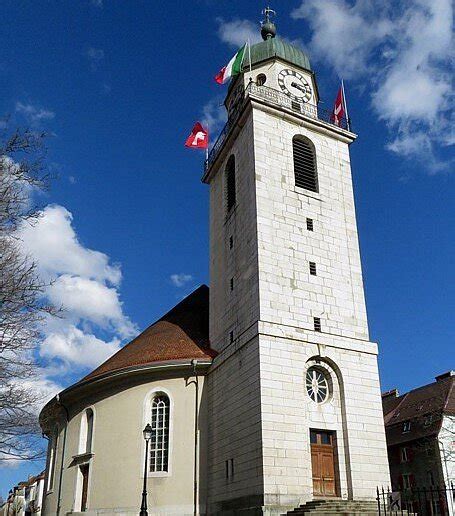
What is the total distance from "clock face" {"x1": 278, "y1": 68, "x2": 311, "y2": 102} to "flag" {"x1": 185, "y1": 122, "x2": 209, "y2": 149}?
429 centimetres

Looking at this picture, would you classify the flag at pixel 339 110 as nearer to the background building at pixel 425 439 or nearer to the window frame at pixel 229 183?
the window frame at pixel 229 183

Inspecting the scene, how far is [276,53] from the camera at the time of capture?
27.8 meters

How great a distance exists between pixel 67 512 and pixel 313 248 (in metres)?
14.3

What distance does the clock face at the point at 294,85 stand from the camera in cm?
2709

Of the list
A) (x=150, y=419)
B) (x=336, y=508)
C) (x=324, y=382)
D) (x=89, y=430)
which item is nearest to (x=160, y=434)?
(x=150, y=419)

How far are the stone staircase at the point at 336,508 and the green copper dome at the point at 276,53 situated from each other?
20.0 meters

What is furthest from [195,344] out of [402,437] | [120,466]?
[402,437]

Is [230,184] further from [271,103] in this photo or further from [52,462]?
[52,462]

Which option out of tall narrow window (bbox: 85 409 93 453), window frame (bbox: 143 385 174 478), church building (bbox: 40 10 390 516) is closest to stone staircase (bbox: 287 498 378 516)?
church building (bbox: 40 10 390 516)

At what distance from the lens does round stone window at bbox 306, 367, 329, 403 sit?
63.1 feet

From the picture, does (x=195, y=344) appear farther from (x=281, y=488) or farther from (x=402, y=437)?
(x=402, y=437)

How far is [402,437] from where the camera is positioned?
109 ft

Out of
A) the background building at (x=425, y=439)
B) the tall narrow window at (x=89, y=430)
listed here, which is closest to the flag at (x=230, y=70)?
the tall narrow window at (x=89, y=430)

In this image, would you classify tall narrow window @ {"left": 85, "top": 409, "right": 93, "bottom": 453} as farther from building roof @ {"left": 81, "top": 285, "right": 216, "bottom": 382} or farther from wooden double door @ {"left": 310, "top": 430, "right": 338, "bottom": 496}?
wooden double door @ {"left": 310, "top": 430, "right": 338, "bottom": 496}
